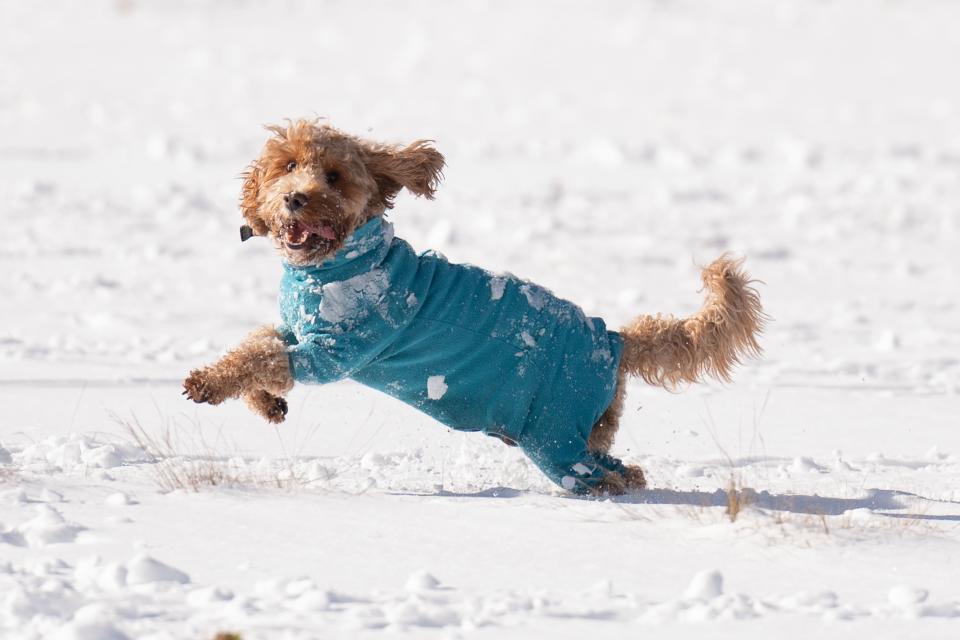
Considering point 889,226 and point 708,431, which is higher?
point 889,226

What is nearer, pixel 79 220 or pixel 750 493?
pixel 750 493

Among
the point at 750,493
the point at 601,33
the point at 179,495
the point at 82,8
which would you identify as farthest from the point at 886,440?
the point at 82,8

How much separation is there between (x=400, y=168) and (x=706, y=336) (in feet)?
4.17

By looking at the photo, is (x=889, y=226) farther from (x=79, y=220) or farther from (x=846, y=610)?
(x=846, y=610)

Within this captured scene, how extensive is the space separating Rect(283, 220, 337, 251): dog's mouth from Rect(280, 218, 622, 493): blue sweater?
3.3 inches

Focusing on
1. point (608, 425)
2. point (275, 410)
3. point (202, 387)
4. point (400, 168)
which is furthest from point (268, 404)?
point (608, 425)

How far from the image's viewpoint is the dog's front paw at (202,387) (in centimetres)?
430

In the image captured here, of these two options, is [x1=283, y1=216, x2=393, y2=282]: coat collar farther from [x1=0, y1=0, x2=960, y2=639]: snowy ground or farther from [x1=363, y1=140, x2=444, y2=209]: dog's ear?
[x1=0, y1=0, x2=960, y2=639]: snowy ground

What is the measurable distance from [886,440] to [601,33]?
15.6 m

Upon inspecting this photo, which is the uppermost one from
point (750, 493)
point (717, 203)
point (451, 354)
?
point (717, 203)

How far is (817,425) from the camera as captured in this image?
247 inches

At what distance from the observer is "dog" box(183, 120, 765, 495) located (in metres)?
4.56

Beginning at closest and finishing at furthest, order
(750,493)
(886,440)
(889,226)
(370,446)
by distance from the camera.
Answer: (750,493) → (370,446) → (886,440) → (889,226)

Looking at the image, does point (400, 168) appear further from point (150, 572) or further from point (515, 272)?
point (515, 272)
